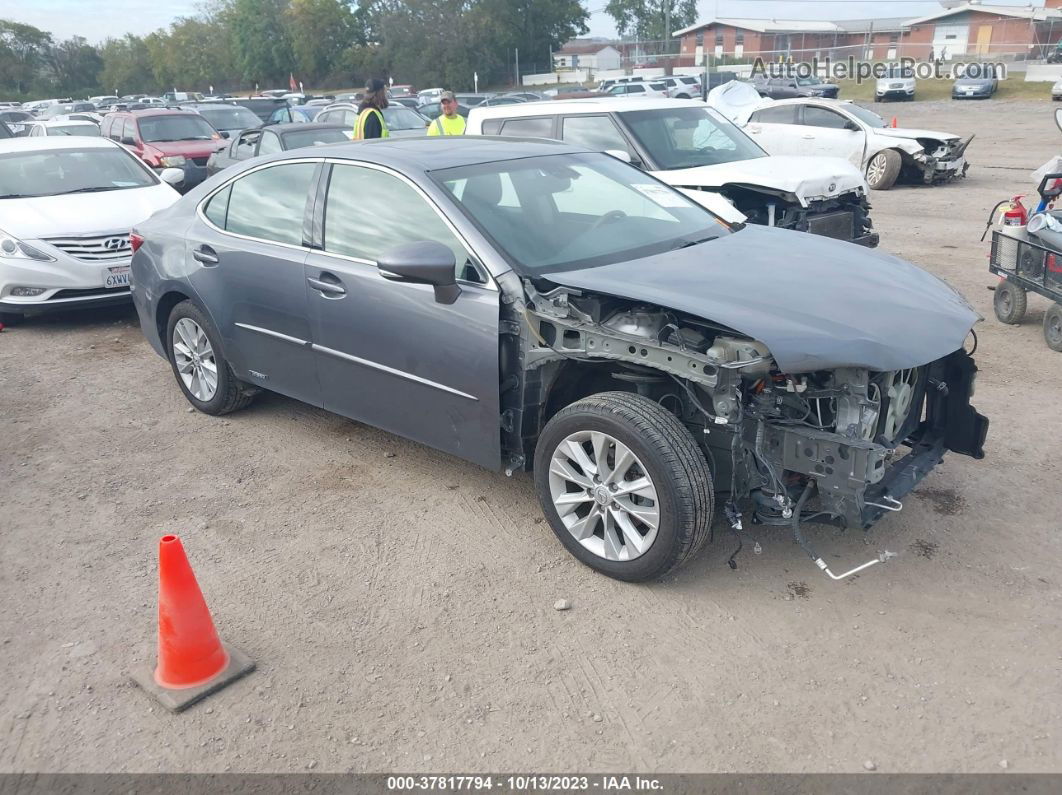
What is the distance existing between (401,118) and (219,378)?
39.2ft

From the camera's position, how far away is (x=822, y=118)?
A: 15.4 m

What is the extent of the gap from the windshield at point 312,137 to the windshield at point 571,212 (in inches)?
317

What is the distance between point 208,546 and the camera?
4305 mm

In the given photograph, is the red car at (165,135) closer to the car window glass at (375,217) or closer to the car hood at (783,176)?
the car hood at (783,176)

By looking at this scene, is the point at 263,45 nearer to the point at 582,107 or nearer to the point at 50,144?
the point at 50,144

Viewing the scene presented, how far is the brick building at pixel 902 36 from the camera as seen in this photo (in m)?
50.1

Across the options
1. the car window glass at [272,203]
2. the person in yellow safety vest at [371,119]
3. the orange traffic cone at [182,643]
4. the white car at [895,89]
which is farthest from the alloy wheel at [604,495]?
the white car at [895,89]

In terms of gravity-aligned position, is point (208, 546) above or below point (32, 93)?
below

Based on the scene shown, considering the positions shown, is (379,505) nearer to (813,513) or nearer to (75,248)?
(813,513)

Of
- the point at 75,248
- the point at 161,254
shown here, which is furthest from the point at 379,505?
the point at 75,248

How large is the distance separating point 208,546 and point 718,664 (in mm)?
2445

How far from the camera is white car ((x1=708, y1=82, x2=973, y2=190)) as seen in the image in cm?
1482

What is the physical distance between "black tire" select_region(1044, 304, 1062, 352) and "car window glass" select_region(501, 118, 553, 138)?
502cm
